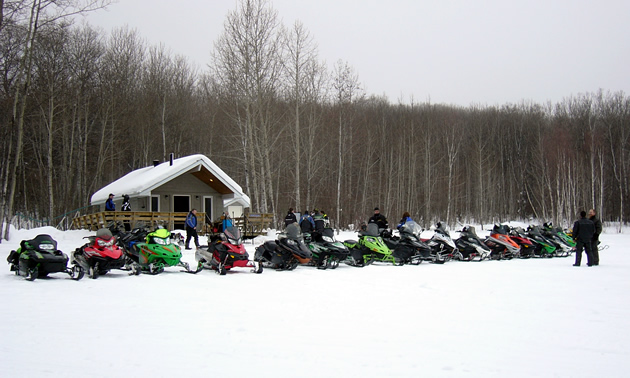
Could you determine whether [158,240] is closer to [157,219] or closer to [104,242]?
[104,242]

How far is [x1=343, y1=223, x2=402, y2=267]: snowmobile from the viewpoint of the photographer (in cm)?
1485

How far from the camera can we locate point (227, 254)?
487 inches

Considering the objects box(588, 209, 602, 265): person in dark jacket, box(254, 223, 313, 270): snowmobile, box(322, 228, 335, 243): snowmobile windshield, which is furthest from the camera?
box(588, 209, 602, 265): person in dark jacket

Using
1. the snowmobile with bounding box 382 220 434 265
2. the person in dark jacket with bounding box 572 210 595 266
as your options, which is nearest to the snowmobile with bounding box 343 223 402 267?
the snowmobile with bounding box 382 220 434 265

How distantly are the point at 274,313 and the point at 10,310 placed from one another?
373 cm

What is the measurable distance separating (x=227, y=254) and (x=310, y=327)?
18.7ft

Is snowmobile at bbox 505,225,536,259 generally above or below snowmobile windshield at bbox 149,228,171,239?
below

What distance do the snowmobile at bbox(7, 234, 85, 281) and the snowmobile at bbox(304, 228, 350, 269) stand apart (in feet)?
18.4

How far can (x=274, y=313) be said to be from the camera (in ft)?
25.8

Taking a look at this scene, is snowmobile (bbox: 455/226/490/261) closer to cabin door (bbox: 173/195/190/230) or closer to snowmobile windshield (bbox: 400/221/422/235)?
snowmobile windshield (bbox: 400/221/422/235)

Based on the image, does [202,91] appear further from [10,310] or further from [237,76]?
[10,310]

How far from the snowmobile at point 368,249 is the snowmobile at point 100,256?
618cm

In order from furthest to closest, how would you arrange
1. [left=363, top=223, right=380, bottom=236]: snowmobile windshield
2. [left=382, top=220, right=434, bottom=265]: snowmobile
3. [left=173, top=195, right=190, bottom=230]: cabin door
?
[left=173, top=195, right=190, bottom=230]: cabin door < [left=382, top=220, right=434, bottom=265]: snowmobile < [left=363, top=223, right=380, bottom=236]: snowmobile windshield

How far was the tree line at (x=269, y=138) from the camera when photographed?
101 ft
